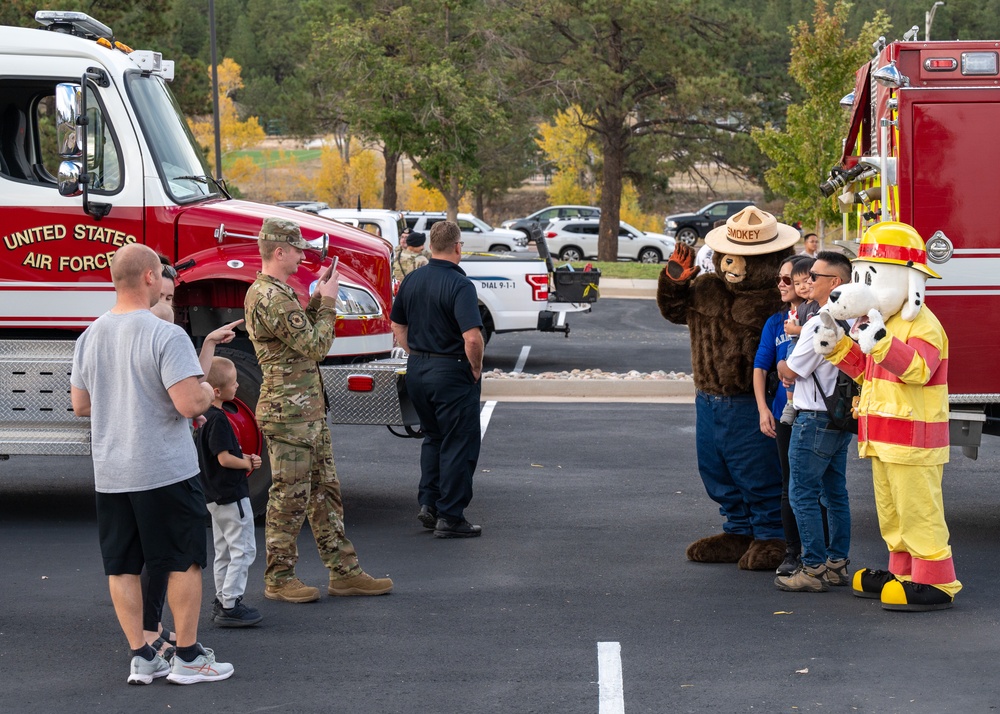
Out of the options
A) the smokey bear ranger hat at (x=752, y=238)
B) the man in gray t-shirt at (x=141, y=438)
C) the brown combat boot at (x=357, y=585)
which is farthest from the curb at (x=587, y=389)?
the man in gray t-shirt at (x=141, y=438)

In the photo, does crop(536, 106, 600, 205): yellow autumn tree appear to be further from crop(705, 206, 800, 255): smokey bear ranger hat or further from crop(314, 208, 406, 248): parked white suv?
crop(705, 206, 800, 255): smokey bear ranger hat

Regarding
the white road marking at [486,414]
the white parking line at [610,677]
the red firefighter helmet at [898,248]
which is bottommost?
the white parking line at [610,677]

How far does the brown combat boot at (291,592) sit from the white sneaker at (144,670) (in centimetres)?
113

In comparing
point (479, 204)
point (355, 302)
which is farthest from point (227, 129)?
point (355, 302)

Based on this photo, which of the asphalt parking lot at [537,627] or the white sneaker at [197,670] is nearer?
the asphalt parking lot at [537,627]

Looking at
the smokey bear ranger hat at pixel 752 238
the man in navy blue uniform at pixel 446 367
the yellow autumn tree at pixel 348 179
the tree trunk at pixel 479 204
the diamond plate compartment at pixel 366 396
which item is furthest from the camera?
the tree trunk at pixel 479 204

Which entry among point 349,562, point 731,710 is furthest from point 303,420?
point 731,710

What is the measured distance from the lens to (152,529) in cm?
493

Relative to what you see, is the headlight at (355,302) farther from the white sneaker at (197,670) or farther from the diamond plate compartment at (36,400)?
the white sneaker at (197,670)

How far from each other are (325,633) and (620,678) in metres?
1.51

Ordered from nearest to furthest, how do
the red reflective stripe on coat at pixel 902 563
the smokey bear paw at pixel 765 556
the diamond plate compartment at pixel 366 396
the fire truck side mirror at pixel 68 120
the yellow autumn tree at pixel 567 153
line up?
the red reflective stripe on coat at pixel 902 563, the smokey bear paw at pixel 765 556, the fire truck side mirror at pixel 68 120, the diamond plate compartment at pixel 366 396, the yellow autumn tree at pixel 567 153

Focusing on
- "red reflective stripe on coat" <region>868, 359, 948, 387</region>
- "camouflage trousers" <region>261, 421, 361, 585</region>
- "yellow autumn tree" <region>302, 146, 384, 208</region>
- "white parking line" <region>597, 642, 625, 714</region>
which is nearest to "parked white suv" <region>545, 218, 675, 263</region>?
"yellow autumn tree" <region>302, 146, 384, 208</region>

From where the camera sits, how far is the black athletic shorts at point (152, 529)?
4922 mm

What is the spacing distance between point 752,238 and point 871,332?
1.06 meters
